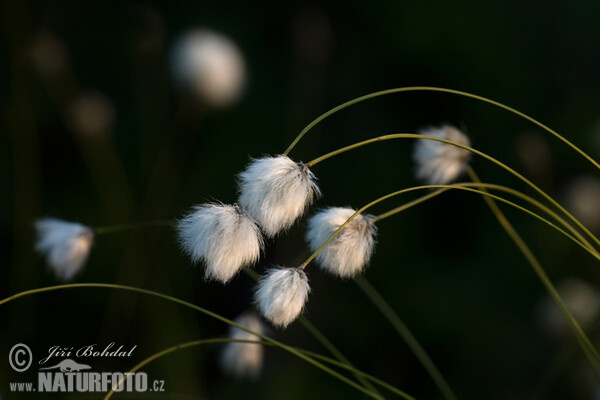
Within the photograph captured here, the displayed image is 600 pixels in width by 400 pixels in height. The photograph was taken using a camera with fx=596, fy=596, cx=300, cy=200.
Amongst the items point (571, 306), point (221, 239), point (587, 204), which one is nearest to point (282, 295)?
point (221, 239)

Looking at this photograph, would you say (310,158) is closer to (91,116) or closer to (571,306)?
(91,116)

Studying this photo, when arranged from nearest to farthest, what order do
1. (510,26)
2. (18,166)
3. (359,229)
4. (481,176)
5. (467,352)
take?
(359,229) → (18,166) → (467,352) → (481,176) → (510,26)

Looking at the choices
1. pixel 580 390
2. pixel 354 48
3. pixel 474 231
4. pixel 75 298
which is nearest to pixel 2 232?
pixel 75 298

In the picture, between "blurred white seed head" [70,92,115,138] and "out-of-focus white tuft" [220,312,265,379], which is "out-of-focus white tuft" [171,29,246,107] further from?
"out-of-focus white tuft" [220,312,265,379]

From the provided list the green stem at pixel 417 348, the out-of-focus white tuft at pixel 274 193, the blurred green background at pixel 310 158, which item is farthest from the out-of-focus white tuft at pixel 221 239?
the blurred green background at pixel 310 158

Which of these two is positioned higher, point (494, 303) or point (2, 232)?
point (494, 303)

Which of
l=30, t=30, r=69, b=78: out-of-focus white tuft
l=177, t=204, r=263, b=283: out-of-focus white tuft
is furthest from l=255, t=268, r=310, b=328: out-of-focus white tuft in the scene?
l=30, t=30, r=69, b=78: out-of-focus white tuft

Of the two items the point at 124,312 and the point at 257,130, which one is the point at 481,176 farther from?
the point at 124,312
